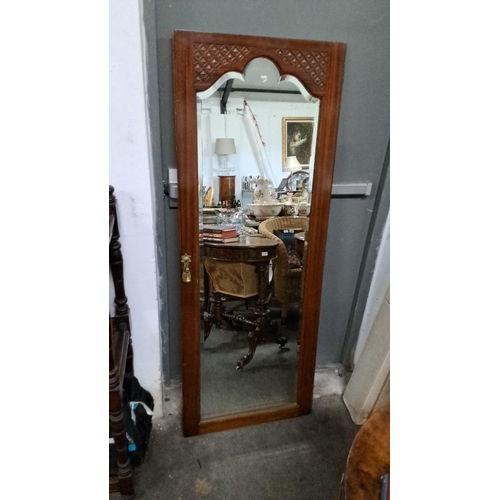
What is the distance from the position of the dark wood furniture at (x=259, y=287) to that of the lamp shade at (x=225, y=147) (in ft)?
1.26

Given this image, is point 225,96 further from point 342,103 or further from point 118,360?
point 118,360

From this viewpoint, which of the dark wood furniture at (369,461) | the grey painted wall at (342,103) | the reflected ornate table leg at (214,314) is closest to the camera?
the dark wood furniture at (369,461)

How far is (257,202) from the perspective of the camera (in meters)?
1.44

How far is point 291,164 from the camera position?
137 cm

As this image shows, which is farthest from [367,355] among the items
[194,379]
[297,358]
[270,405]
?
[194,379]

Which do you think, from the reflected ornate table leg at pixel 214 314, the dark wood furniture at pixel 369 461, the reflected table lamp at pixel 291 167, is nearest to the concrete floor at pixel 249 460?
the reflected ornate table leg at pixel 214 314

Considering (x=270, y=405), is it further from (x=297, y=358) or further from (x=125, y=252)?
(x=125, y=252)

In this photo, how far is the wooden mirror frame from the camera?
1.03 meters

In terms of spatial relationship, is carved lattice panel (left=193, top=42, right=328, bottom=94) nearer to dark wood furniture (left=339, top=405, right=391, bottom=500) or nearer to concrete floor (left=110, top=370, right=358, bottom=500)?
dark wood furniture (left=339, top=405, right=391, bottom=500)

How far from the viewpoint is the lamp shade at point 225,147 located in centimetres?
130

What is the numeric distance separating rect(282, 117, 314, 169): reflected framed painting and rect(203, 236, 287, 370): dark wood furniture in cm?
40

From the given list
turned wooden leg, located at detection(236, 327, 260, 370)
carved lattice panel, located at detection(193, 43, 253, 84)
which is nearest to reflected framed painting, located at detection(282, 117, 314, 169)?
carved lattice panel, located at detection(193, 43, 253, 84)

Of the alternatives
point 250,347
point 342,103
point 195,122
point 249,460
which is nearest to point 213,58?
point 195,122

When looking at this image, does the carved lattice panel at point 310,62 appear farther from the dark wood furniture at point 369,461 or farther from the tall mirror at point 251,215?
the dark wood furniture at point 369,461
